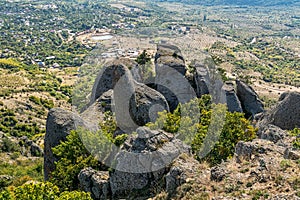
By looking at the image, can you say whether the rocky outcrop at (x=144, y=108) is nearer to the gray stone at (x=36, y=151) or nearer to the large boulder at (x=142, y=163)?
the large boulder at (x=142, y=163)

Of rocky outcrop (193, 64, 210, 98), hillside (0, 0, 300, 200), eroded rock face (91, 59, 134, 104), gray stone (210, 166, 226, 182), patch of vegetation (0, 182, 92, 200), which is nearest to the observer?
patch of vegetation (0, 182, 92, 200)

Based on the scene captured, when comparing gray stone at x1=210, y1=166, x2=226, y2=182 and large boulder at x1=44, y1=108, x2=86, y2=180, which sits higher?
gray stone at x1=210, y1=166, x2=226, y2=182

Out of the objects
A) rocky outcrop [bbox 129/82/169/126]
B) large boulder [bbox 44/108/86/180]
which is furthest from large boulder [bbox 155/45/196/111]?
large boulder [bbox 44/108/86/180]

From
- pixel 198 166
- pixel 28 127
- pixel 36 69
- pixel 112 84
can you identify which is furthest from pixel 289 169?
pixel 36 69

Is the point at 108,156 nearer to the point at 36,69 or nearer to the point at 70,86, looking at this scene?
the point at 70,86

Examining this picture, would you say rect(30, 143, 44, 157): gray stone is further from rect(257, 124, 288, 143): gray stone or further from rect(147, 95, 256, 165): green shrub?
rect(257, 124, 288, 143): gray stone

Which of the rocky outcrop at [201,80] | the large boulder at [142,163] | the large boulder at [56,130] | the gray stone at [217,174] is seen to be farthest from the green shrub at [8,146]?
the gray stone at [217,174]
